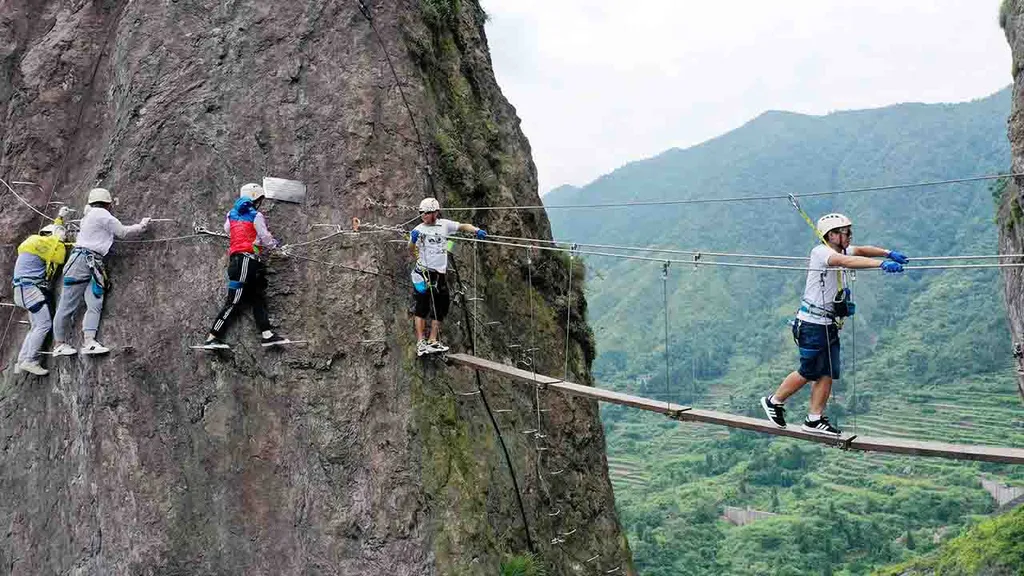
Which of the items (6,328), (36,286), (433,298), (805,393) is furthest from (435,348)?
(805,393)

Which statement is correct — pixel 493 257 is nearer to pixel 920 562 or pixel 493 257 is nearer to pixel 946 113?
pixel 920 562

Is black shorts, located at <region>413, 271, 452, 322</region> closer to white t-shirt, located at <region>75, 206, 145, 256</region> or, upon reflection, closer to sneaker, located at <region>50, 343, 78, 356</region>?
white t-shirt, located at <region>75, 206, 145, 256</region>

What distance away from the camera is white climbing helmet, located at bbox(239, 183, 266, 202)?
852 centimetres

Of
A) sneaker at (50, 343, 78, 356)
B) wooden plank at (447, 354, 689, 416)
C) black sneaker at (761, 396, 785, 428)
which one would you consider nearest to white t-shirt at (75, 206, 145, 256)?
sneaker at (50, 343, 78, 356)

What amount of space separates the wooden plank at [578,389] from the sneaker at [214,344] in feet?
7.74

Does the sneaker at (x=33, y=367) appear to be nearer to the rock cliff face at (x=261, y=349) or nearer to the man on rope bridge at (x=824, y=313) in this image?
the rock cliff face at (x=261, y=349)

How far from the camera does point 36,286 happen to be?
975 centimetres

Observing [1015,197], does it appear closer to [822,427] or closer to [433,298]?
[822,427]

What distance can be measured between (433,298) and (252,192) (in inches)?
86.5

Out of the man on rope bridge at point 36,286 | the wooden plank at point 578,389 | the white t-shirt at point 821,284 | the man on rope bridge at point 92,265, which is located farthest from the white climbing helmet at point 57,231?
the white t-shirt at point 821,284

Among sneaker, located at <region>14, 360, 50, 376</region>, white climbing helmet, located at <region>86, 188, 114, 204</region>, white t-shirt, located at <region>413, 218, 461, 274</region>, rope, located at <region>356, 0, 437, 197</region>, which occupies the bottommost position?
sneaker, located at <region>14, 360, 50, 376</region>

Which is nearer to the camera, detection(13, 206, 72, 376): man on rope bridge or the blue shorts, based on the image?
the blue shorts

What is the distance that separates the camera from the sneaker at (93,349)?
8.98m

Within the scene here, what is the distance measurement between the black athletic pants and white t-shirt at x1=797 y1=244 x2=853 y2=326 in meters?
5.36
